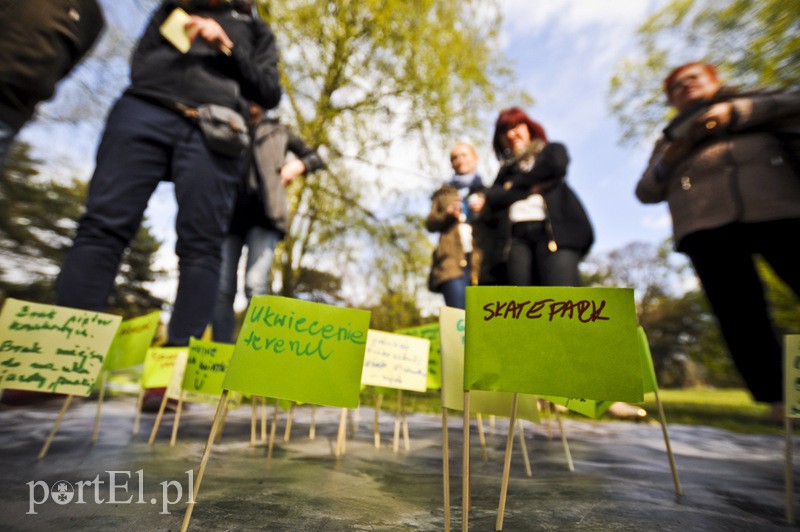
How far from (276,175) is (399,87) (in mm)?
3767

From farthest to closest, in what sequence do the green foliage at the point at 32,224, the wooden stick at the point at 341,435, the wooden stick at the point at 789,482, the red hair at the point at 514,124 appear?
the green foliage at the point at 32,224 → the red hair at the point at 514,124 → the wooden stick at the point at 341,435 → the wooden stick at the point at 789,482

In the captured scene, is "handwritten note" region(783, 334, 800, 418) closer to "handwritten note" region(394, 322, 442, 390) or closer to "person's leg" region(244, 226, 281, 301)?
"handwritten note" region(394, 322, 442, 390)

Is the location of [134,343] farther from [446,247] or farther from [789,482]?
[789,482]

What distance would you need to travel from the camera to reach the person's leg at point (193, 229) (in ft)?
5.75

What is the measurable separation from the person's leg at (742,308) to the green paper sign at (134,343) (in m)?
2.41

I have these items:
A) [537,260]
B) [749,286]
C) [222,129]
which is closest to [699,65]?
[749,286]

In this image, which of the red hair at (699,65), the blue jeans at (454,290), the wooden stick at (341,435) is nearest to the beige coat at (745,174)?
the red hair at (699,65)

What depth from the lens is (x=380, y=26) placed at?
509 cm

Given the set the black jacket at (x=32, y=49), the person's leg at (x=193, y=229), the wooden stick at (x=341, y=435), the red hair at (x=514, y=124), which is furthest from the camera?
the red hair at (x=514, y=124)

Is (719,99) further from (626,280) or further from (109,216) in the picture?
(626,280)

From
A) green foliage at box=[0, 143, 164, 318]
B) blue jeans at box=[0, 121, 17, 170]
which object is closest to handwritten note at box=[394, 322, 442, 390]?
blue jeans at box=[0, 121, 17, 170]

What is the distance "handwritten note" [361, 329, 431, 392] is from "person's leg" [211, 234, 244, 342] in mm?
1246

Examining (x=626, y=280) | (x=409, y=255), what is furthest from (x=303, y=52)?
(x=626, y=280)

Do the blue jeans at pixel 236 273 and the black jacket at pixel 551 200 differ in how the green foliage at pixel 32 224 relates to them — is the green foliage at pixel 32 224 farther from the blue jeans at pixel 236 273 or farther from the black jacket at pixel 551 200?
the black jacket at pixel 551 200
